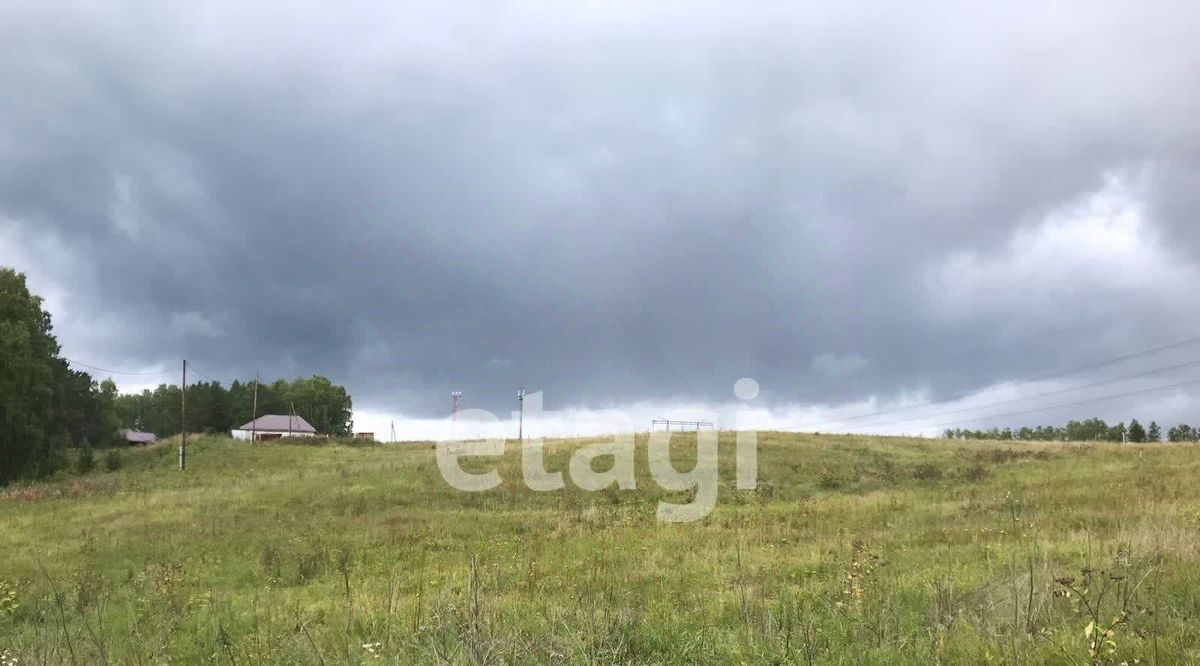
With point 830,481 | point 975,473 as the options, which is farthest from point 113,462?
point 975,473

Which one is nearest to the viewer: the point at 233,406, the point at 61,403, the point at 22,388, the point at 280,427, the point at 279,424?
the point at 22,388

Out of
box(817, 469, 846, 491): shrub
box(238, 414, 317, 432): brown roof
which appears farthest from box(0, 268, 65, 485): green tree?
box(817, 469, 846, 491): shrub

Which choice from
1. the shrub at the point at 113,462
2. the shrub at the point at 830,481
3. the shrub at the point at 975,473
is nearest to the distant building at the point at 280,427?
the shrub at the point at 113,462

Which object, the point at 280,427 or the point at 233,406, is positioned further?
the point at 233,406

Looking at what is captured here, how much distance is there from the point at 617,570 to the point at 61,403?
280 ft

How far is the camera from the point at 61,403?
74.6m

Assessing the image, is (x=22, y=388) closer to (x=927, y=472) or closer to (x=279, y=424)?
(x=279, y=424)

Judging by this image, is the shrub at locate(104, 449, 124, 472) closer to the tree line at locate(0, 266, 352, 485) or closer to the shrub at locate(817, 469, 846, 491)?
the tree line at locate(0, 266, 352, 485)

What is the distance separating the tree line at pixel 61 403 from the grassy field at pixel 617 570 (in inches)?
1010

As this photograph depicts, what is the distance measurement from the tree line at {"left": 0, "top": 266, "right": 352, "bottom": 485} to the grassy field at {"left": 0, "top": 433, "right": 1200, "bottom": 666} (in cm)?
2566

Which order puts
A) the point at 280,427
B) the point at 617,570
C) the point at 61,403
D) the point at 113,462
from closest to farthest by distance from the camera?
the point at 617,570, the point at 113,462, the point at 61,403, the point at 280,427

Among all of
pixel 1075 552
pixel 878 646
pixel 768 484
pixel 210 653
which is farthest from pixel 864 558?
pixel 768 484

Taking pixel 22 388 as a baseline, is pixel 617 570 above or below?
below

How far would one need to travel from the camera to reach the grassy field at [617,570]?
5.14 metres
